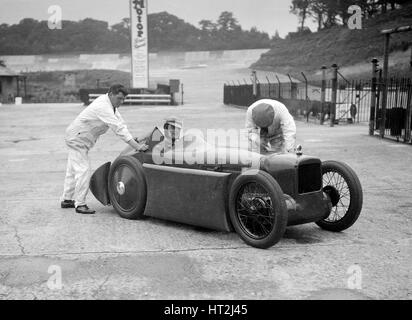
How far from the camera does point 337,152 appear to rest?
13.5m

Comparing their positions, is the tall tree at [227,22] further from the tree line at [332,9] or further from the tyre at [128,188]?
the tyre at [128,188]

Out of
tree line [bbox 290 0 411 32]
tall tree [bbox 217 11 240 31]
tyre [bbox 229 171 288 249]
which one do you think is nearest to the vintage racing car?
tyre [bbox 229 171 288 249]

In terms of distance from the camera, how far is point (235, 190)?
18.8 ft

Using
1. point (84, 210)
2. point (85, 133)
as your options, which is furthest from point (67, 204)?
point (85, 133)

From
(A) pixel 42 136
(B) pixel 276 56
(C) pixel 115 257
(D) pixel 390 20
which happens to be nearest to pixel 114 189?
(C) pixel 115 257

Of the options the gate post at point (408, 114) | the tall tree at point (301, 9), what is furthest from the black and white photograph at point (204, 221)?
the tall tree at point (301, 9)

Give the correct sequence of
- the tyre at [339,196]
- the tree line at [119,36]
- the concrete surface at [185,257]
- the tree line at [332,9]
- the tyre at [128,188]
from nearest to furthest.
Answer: the concrete surface at [185,257]
the tyre at [339,196]
the tyre at [128,188]
the tree line at [332,9]
the tree line at [119,36]

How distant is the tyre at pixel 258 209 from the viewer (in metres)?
5.37

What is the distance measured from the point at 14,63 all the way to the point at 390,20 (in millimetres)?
64673

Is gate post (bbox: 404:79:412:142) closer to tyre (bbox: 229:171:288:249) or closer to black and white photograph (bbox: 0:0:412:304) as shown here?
black and white photograph (bbox: 0:0:412:304)

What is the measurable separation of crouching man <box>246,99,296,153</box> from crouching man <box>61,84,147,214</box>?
5.40ft

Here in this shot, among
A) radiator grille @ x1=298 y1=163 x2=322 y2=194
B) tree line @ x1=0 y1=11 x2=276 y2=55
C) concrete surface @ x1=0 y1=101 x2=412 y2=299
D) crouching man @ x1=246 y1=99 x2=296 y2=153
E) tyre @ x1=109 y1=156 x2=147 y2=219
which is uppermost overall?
tree line @ x1=0 y1=11 x2=276 y2=55

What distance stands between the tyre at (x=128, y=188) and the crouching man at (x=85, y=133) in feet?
1.31

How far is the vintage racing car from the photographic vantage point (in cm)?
565
